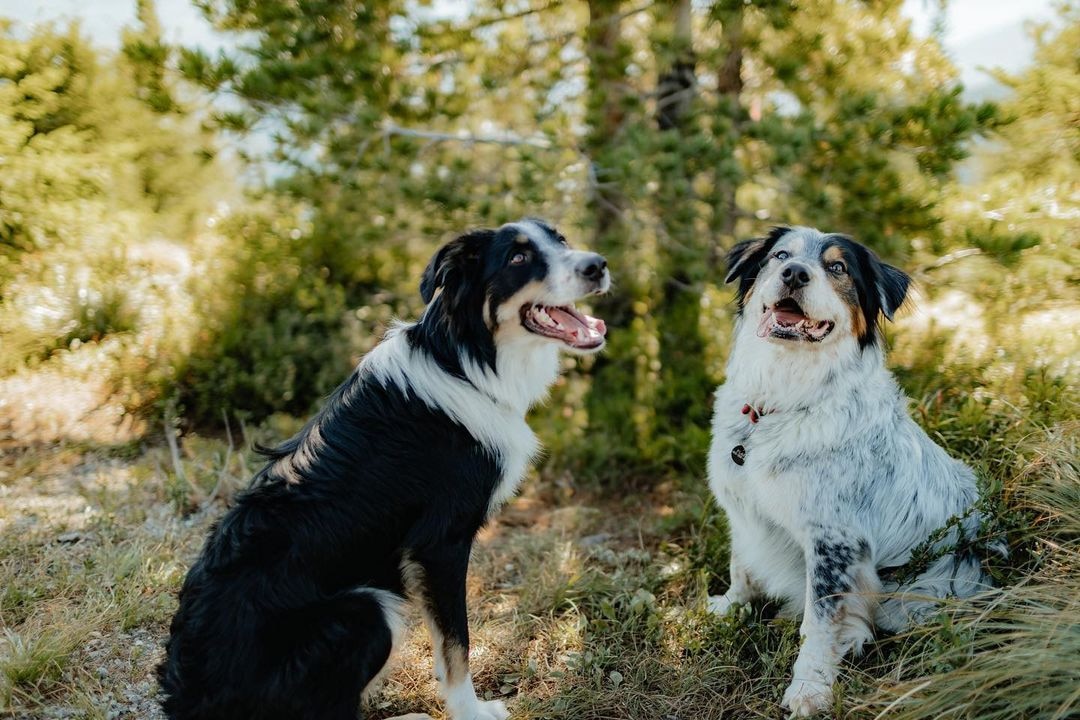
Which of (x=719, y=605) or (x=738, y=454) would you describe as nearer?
(x=738, y=454)

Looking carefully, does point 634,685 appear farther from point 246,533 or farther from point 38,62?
point 38,62

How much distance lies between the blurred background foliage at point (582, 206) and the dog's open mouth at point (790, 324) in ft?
4.56

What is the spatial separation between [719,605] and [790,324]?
1.54 meters

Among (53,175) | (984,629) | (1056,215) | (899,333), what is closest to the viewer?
(984,629)

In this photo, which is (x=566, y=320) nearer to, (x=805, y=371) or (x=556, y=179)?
(x=805, y=371)

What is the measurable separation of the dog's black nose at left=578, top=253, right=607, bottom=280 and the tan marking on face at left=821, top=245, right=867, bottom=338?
913mm

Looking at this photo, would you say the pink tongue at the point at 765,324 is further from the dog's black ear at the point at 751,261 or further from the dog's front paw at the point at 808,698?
the dog's front paw at the point at 808,698

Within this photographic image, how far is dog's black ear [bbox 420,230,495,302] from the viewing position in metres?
2.90

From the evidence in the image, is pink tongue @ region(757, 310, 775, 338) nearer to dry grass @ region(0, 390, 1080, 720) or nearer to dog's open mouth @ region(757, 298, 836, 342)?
dog's open mouth @ region(757, 298, 836, 342)

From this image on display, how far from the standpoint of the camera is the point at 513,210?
16.4 ft

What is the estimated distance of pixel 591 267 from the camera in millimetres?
3039

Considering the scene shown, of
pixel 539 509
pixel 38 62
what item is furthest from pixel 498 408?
pixel 38 62

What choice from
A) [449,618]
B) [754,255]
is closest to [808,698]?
[449,618]

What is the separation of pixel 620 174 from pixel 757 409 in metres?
2.35
